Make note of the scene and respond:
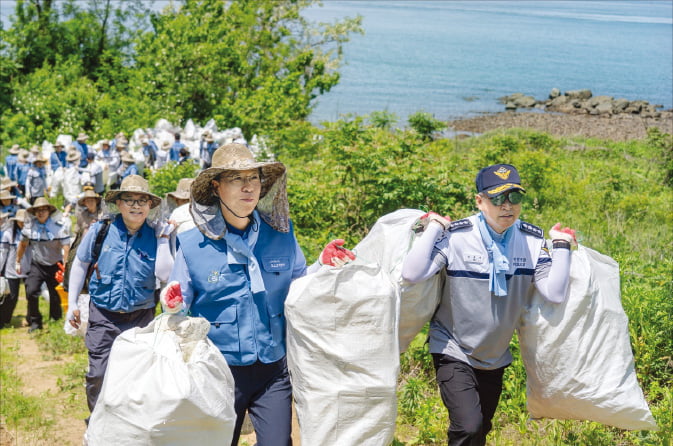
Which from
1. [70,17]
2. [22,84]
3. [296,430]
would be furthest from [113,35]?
[296,430]

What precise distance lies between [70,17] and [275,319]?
31.2 metres

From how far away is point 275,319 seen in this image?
330 cm

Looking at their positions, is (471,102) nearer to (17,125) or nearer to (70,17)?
(70,17)

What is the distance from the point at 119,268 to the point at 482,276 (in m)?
2.40

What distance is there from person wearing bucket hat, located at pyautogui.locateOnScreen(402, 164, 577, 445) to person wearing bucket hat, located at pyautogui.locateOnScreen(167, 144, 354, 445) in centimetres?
64

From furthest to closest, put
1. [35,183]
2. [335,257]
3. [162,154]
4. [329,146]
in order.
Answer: [162,154]
[35,183]
[329,146]
[335,257]

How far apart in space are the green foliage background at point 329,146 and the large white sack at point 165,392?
70.0 inches

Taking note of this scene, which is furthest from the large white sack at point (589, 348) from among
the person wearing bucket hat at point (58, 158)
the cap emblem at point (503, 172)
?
the person wearing bucket hat at point (58, 158)

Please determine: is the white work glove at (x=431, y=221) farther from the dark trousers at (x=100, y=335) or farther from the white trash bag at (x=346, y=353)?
the dark trousers at (x=100, y=335)

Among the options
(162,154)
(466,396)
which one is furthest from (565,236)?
(162,154)

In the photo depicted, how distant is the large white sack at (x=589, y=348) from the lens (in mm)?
3311

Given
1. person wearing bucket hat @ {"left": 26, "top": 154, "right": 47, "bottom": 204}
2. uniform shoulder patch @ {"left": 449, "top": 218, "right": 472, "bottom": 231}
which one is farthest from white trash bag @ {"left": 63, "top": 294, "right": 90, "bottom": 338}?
person wearing bucket hat @ {"left": 26, "top": 154, "right": 47, "bottom": 204}

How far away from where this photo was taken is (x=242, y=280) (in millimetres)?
3227

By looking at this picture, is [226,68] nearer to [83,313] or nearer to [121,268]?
[83,313]
